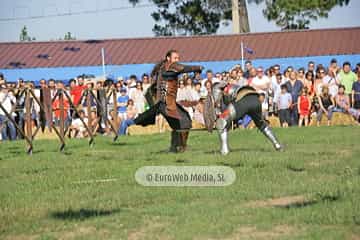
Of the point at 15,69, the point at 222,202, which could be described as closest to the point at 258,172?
the point at 222,202

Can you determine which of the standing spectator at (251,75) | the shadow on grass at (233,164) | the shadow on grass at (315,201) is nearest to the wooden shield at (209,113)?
the shadow on grass at (233,164)

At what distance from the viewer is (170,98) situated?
15.1 metres

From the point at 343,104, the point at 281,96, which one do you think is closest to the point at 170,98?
the point at 281,96

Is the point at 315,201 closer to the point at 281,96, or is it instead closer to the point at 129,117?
the point at 281,96

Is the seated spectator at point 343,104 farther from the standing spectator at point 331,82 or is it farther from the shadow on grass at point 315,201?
the shadow on grass at point 315,201

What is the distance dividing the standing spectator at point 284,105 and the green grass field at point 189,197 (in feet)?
22.4

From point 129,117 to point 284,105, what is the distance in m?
4.09

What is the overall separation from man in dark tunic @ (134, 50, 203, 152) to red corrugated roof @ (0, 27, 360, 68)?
19.8 meters

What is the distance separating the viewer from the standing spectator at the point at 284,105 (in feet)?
75.1

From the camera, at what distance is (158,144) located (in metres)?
18.2

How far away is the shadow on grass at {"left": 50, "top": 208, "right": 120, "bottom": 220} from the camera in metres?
8.67

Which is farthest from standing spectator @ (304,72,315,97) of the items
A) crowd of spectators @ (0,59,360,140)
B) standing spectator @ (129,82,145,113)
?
standing spectator @ (129,82,145,113)

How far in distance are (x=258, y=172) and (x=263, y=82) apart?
10.4m

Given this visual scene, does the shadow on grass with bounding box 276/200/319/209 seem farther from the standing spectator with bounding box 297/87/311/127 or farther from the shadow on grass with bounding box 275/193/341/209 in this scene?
the standing spectator with bounding box 297/87/311/127
